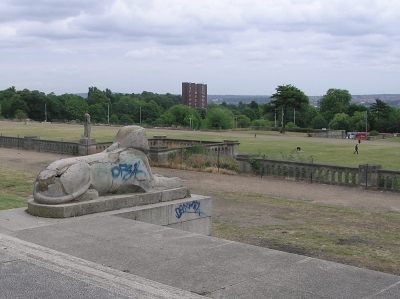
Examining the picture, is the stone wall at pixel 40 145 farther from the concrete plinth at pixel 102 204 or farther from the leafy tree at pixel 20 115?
the leafy tree at pixel 20 115

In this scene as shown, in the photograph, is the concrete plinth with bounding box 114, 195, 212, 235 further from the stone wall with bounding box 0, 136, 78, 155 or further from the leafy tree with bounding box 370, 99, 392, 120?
the leafy tree with bounding box 370, 99, 392, 120

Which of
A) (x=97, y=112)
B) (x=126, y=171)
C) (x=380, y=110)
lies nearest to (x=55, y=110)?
(x=97, y=112)

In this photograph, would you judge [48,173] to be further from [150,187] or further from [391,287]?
[391,287]

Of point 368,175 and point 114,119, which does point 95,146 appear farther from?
point 114,119

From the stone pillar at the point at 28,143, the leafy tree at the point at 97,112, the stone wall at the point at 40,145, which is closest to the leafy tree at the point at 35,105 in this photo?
the leafy tree at the point at 97,112

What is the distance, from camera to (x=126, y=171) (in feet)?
37.2

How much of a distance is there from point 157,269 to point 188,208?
4.37 m

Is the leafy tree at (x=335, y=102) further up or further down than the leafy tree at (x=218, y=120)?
further up

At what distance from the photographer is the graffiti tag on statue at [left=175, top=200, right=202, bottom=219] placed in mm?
11461

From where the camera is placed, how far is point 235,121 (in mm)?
146875

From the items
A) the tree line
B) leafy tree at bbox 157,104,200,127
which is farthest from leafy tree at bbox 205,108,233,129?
leafy tree at bbox 157,104,200,127

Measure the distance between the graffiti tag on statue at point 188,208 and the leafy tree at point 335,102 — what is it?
136796mm

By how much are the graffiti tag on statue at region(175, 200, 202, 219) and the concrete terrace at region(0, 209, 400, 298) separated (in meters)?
2.01

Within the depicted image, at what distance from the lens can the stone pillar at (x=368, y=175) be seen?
74.0ft
